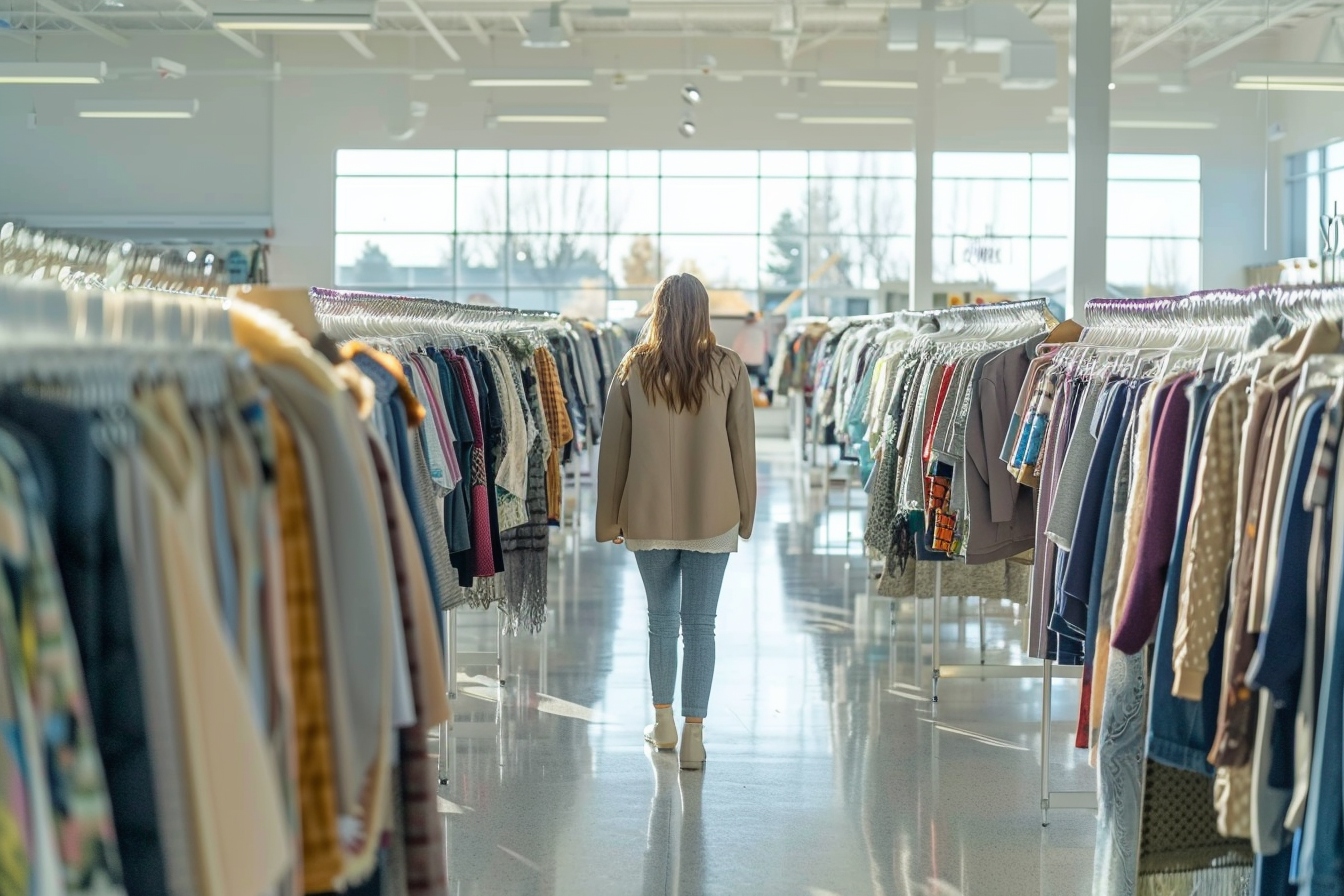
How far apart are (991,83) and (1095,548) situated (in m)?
19.9

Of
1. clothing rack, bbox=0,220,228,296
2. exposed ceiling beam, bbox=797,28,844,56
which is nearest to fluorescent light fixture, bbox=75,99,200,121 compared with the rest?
exposed ceiling beam, bbox=797,28,844,56

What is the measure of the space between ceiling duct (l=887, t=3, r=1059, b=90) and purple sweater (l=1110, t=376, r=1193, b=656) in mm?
9016

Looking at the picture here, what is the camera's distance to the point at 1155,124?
62.0ft

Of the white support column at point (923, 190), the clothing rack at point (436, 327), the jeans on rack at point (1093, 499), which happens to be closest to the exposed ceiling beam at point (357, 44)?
the white support column at point (923, 190)

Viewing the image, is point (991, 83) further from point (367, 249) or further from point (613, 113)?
point (367, 249)

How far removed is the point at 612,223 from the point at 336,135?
4.45m

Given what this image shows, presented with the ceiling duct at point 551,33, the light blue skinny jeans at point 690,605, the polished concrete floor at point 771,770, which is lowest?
the polished concrete floor at point 771,770

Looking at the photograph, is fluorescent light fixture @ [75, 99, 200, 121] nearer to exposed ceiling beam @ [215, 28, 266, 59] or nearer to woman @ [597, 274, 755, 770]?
exposed ceiling beam @ [215, 28, 266, 59]

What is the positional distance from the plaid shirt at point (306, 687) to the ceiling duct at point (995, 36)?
34.0ft

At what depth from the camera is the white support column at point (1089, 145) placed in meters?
5.93

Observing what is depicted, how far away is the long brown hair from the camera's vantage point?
5039mm

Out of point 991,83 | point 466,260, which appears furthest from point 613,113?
point 991,83

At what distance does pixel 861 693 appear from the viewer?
618cm

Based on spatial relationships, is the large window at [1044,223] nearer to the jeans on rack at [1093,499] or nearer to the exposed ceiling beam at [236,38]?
the exposed ceiling beam at [236,38]
